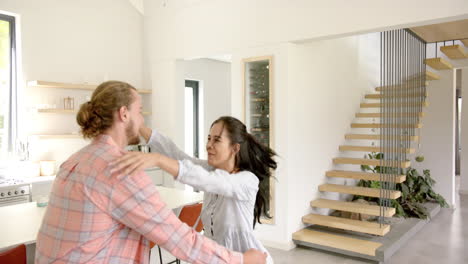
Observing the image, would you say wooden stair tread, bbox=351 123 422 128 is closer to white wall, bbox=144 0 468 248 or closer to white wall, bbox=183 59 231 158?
white wall, bbox=144 0 468 248

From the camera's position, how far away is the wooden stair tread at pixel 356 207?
4.73 meters

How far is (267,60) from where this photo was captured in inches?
192

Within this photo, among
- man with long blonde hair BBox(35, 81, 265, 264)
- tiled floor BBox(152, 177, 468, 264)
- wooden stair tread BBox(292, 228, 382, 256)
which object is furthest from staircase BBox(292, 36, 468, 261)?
man with long blonde hair BBox(35, 81, 265, 264)

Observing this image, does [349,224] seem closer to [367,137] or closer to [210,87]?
[367,137]

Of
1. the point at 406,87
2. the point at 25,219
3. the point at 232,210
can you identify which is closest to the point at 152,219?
the point at 232,210

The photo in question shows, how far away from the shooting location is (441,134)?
281 inches

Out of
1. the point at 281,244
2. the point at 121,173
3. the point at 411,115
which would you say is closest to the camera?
the point at 121,173

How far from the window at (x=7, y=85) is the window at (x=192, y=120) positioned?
11.0ft

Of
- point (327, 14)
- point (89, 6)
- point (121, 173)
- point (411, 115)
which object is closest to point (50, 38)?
point (89, 6)

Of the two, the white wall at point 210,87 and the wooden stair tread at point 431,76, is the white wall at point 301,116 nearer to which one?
the wooden stair tread at point 431,76

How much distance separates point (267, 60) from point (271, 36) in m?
0.29

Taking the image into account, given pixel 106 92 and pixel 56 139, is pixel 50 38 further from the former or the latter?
pixel 106 92

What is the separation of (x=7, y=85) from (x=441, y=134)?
6886mm

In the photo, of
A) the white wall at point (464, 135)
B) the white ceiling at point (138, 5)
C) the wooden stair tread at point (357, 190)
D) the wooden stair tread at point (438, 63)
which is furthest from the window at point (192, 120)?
the white wall at point (464, 135)
